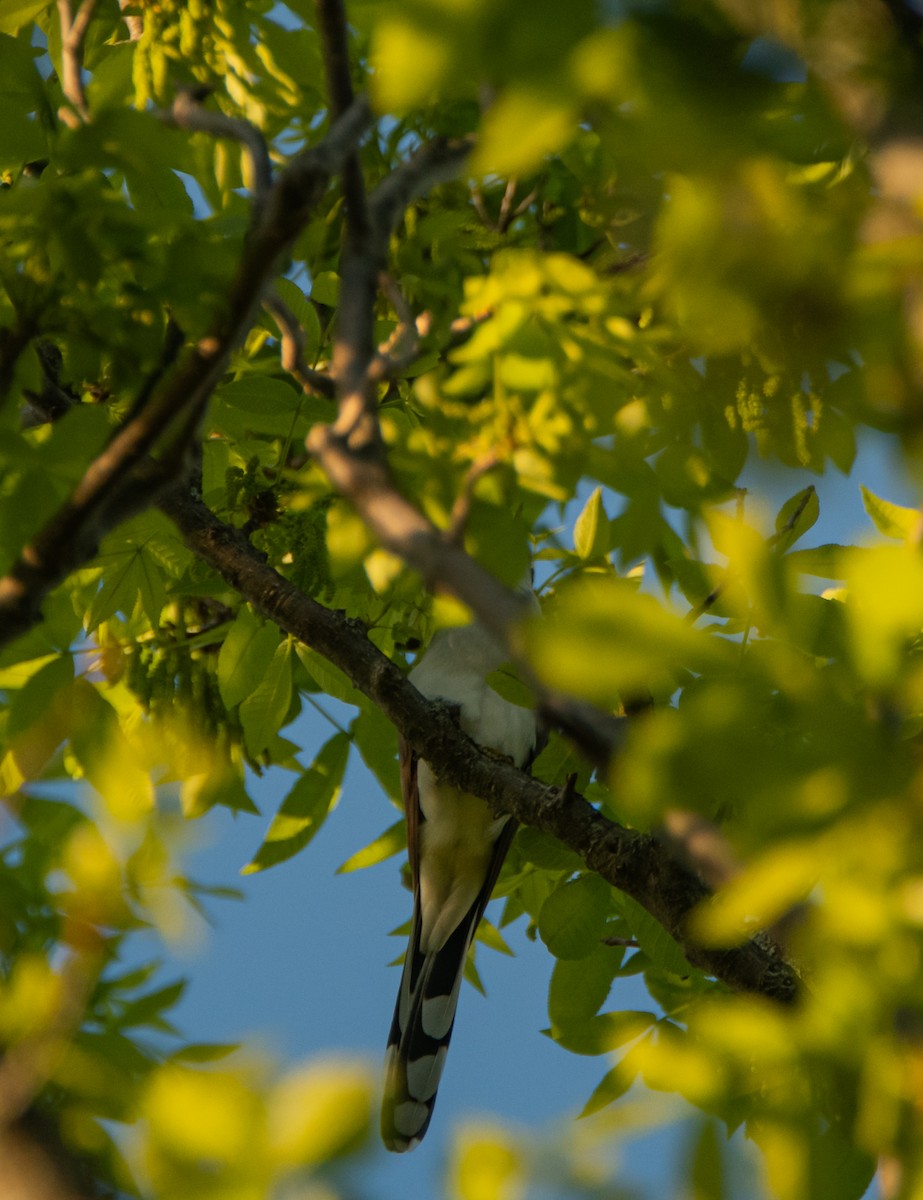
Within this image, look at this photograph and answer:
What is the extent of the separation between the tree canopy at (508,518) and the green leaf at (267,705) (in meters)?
0.01

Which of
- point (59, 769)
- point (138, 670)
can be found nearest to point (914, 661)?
point (138, 670)

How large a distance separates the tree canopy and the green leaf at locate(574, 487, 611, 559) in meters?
0.02

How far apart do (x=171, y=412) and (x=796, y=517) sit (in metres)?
1.87

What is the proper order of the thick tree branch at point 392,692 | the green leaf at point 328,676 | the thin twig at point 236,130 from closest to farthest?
the thin twig at point 236,130 → the thick tree branch at point 392,692 → the green leaf at point 328,676

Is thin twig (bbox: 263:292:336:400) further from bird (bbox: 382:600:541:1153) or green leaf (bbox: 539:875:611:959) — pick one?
bird (bbox: 382:600:541:1153)

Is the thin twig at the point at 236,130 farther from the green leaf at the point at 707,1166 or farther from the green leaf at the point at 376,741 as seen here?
the green leaf at the point at 376,741

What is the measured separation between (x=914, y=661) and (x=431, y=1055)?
4.09 m

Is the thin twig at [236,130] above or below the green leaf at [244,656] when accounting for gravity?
above

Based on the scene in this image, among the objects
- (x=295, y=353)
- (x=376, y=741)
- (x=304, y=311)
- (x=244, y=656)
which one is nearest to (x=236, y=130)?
(x=295, y=353)

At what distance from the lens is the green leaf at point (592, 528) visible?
361 centimetres

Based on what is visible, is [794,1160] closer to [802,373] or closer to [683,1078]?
[683,1078]

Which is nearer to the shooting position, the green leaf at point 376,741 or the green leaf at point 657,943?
the green leaf at point 657,943

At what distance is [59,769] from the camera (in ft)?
13.3

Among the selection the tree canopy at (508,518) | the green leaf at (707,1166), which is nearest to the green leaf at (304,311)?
the tree canopy at (508,518)
